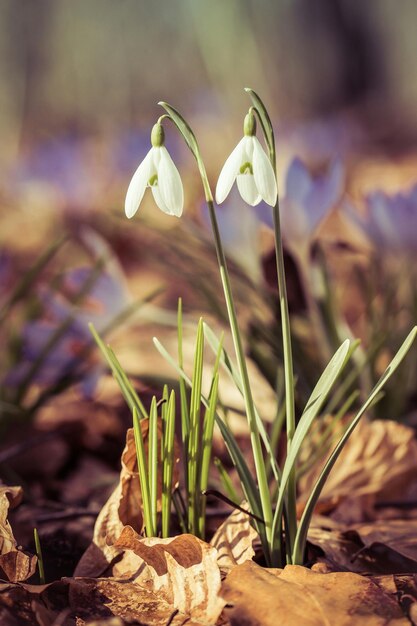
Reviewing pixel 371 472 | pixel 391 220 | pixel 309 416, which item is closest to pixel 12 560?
pixel 309 416

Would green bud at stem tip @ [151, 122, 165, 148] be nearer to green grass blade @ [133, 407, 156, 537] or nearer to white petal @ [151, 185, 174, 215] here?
white petal @ [151, 185, 174, 215]

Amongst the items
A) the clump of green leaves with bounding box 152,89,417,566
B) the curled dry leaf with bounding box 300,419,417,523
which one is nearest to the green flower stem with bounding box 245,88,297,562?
the clump of green leaves with bounding box 152,89,417,566

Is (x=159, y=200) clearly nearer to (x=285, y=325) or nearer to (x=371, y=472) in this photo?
(x=285, y=325)

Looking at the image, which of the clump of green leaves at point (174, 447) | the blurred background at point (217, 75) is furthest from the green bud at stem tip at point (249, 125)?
the blurred background at point (217, 75)

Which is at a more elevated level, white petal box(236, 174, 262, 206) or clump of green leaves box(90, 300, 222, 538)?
white petal box(236, 174, 262, 206)

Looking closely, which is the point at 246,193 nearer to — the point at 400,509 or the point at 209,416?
the point at 209,416

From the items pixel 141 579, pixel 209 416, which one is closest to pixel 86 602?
pixel 141 579
